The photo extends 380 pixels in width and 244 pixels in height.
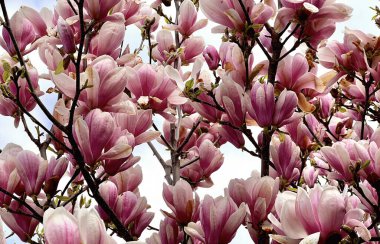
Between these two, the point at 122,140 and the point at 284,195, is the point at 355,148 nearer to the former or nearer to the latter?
the point at 284,195

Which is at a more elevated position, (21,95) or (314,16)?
(21,95)

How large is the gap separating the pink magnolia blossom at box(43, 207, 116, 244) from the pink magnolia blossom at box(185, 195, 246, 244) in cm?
64

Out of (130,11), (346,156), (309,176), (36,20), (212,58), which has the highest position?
(36,20)

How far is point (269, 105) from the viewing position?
168cm

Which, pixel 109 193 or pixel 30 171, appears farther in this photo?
pixel 109 193

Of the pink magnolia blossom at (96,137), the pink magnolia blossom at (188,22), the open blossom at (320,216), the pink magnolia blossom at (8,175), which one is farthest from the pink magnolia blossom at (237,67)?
the pink magnolia blossom at (188,22)

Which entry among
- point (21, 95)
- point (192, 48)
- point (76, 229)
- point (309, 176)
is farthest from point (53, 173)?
point (192, 48)

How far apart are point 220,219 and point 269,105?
16.4 inches

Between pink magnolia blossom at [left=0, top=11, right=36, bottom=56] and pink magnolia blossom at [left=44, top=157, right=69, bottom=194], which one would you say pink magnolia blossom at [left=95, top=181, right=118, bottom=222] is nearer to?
pink magnolia blossom at [left=44, top=157, right=69, bottom=194]

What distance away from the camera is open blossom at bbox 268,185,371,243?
1231mm

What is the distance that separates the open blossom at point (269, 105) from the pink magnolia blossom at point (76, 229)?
2.82 feet

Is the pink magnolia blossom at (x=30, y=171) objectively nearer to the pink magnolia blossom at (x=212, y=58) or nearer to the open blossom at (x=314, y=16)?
the open blossom at (x=314, y=16)

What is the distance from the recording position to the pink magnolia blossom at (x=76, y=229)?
94 centimetres

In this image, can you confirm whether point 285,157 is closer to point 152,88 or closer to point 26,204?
point 152,88
